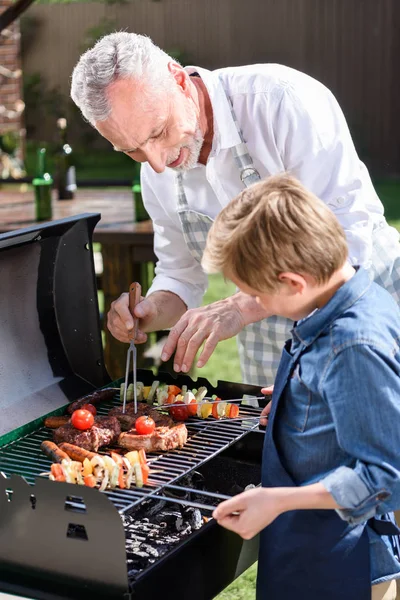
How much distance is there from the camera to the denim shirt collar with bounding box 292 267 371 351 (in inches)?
77.5

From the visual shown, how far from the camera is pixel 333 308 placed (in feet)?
6.46

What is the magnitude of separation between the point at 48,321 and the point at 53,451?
1.98 feet

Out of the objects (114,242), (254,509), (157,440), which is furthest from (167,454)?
(114,242)

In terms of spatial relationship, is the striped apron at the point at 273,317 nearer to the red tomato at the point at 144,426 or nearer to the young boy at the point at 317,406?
the red tomato at the point at 144,426

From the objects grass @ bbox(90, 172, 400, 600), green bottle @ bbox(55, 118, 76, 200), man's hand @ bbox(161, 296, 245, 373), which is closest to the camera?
man's hand @ bbox(161, 296, 245, 373)

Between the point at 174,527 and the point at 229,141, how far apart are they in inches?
42.4

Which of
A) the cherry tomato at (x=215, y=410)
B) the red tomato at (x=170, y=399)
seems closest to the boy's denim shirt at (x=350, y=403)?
the cherry tomato at (x=215, y=410)

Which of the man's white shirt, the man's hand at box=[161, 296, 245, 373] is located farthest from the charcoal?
the man's white shirt

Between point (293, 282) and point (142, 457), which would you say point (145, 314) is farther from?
point (293, 282)

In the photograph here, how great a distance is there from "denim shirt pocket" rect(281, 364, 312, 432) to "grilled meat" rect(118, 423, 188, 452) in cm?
43

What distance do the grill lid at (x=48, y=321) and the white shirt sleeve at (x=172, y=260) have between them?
0.30m

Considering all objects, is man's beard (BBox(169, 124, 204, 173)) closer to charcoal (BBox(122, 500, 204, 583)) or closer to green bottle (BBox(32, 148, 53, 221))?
charcoal (BBox(122, 500, 204, 583))

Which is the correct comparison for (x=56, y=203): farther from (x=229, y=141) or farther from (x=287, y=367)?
(x=287, y=367)

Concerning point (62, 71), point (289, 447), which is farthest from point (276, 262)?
point (62, 71)
